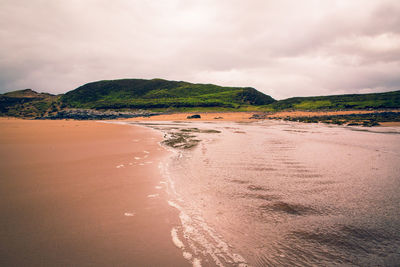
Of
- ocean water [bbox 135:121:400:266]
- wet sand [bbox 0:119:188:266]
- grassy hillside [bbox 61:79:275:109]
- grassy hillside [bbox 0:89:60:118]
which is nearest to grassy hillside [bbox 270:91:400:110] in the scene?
grassy hillside [bbox 61:79:275:109]

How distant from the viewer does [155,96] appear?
9262cm

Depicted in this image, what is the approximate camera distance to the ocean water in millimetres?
2188

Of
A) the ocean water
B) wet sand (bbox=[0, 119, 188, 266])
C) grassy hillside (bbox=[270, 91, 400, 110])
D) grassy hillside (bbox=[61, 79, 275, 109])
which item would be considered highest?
grassy hillside (bbox=[61, 79, 275, 109])

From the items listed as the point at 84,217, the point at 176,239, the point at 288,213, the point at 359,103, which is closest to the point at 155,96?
the point at 359,103

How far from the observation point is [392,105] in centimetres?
3978

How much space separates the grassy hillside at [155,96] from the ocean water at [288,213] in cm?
6288

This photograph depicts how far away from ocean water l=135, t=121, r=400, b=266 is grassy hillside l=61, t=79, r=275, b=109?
206 ft

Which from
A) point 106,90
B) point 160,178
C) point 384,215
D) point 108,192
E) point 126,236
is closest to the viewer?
point 126,236

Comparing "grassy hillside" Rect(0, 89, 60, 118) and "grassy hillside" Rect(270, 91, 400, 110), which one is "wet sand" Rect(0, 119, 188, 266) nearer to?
"grassy hillside" Rect(270, 91, 400, 110)

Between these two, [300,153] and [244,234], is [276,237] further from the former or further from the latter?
[300,153]

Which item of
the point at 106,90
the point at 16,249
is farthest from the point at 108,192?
the point at 106,90

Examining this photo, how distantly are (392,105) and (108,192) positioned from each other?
54225 mm

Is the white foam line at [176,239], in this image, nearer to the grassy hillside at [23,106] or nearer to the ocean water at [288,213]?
the ocean water at [288,213]

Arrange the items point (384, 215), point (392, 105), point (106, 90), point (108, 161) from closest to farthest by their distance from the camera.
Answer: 1. point (384, 215)
2. point (108, 161)
3. point (392, 105)
4. point (106, 90)
